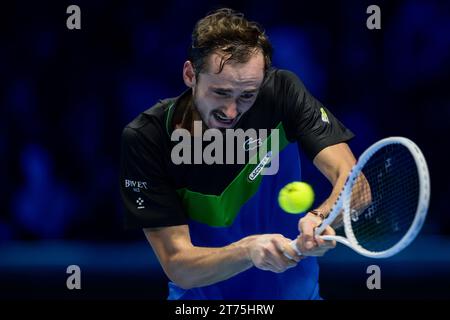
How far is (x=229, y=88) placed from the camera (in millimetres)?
4027

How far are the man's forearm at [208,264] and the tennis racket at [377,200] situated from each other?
0.40 m

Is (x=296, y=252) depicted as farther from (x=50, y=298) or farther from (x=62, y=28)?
(x=62, y=28)

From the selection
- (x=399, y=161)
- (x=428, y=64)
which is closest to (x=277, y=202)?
(x=399, y=161)

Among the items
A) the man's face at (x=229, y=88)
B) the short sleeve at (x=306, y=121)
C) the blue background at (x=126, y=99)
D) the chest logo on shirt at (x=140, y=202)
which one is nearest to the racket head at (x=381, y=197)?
the short sleeve at (x=306, y=121)

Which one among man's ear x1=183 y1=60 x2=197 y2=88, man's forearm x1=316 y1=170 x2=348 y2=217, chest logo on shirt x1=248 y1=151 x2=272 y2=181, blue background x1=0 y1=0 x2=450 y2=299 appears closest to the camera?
man's forearm x1=316 y1=170 x2=348 y2=217

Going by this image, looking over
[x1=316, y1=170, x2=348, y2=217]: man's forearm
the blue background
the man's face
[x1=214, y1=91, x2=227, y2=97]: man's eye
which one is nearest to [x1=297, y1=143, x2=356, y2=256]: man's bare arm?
[x1=316, y1=170, x2=348, y2=217]: man's forearm

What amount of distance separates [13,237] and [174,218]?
9.33 feet

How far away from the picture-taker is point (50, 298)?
20.1ft

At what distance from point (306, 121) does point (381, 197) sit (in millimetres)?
637

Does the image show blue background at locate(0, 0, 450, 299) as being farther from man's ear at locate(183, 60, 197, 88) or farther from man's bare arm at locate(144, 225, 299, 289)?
man's ear at locate(183, 60, 197, 88)

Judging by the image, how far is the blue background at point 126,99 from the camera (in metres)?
6.55

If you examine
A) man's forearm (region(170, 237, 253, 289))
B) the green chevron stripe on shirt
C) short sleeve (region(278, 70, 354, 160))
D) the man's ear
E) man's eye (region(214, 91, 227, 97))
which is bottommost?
man's forearm (region(170, 237, 253, 289))

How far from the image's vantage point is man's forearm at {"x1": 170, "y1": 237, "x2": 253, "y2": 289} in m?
4.02

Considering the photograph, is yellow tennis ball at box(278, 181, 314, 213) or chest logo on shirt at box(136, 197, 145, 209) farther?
chest logo on shirt at box(136, 197, 145, 209)
